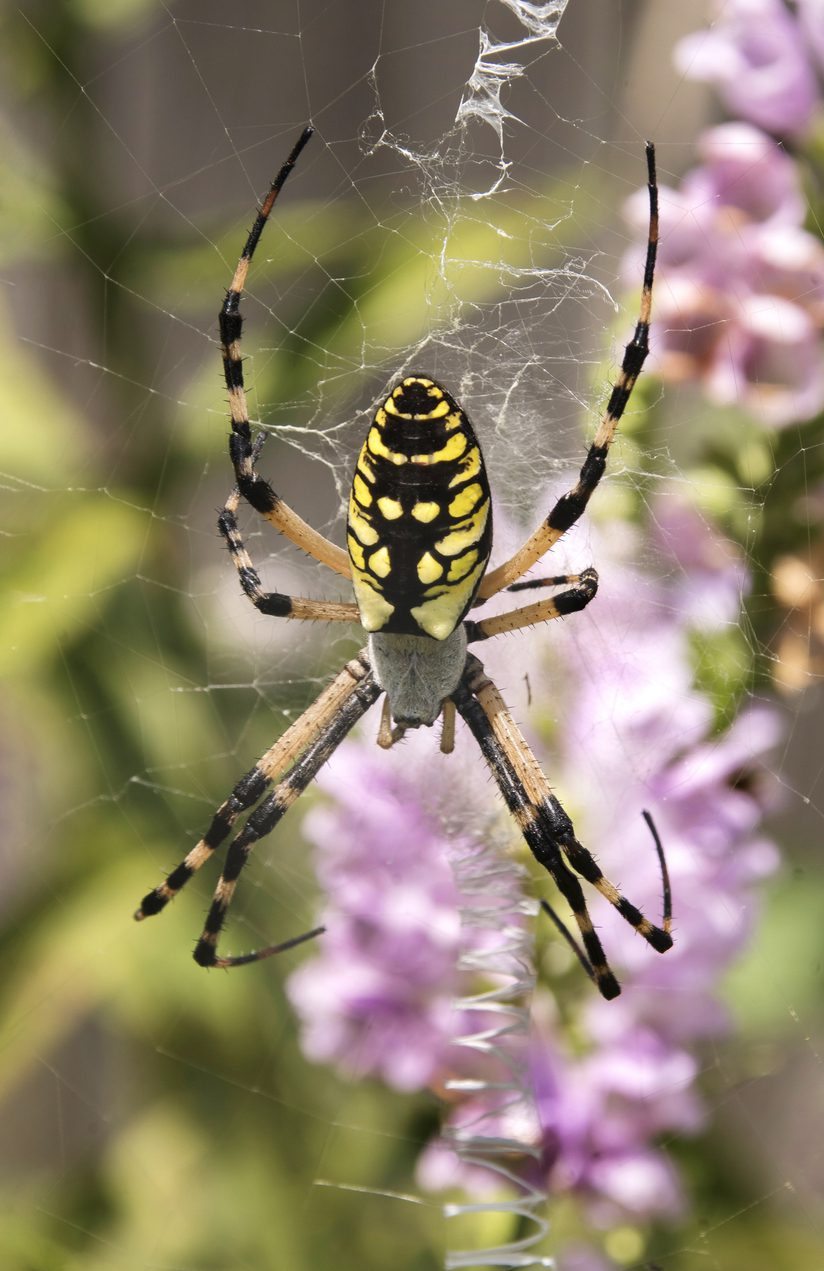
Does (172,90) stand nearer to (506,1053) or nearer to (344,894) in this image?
(344,894)

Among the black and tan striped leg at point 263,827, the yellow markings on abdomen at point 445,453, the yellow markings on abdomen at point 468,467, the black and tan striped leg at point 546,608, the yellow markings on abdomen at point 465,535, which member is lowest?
the black and tan striped leg at point 263,827

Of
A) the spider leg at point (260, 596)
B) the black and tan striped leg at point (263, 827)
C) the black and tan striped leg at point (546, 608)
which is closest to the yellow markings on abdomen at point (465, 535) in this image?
the black and tan striped leg at point (546, 608)

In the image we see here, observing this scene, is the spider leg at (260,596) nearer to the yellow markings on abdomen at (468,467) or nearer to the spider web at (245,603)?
the spider web at (245,603)

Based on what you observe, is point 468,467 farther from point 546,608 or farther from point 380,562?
point 546,608

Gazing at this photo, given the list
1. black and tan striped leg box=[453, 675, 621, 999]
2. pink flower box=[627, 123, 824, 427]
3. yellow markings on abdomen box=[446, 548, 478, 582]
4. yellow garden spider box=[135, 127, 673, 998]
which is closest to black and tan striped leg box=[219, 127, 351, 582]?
yellow garden spider box=[135, 127, 673, 998]

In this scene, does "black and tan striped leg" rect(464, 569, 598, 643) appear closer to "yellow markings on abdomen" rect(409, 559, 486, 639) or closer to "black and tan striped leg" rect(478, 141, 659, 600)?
"black and tan striped leg" rect(478, 141, 659, 600)
